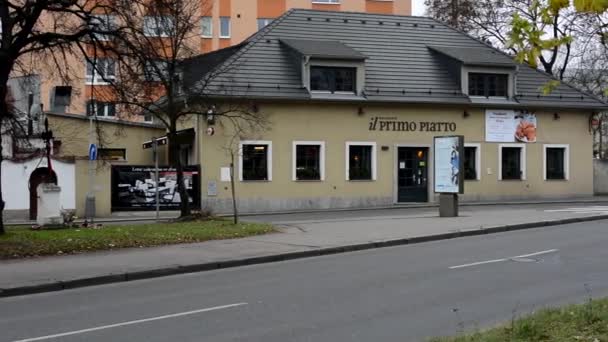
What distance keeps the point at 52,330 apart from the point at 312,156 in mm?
26864

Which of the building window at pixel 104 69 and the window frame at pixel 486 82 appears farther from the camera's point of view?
the window frame at pixel 486 82

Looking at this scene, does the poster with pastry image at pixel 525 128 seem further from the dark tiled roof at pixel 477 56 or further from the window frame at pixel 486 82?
the dark tiled roof at pixel 477 56

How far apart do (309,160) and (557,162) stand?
13574 mm

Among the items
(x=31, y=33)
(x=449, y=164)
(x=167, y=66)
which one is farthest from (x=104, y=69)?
(x=449, y=164)

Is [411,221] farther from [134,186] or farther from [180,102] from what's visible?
[134,186]

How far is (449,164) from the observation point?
26.8 metres

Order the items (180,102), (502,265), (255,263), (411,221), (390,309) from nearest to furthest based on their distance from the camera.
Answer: (390,309) → (502,265) → (255,263) → (411,221) → (180,102)

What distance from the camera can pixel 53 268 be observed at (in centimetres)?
1448

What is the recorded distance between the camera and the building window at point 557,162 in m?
39.4

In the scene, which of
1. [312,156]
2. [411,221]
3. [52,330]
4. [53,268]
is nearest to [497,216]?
[411,221]

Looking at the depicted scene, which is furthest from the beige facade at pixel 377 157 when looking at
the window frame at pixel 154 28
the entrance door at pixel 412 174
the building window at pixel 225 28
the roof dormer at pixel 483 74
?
the building window at pixel 225 28

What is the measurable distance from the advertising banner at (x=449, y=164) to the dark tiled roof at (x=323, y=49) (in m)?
9.35

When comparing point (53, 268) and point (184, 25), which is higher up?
point (184, 25)

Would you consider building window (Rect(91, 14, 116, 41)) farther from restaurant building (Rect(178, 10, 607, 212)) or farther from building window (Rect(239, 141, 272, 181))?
building window (Rect(239, 141, 272, 181))
